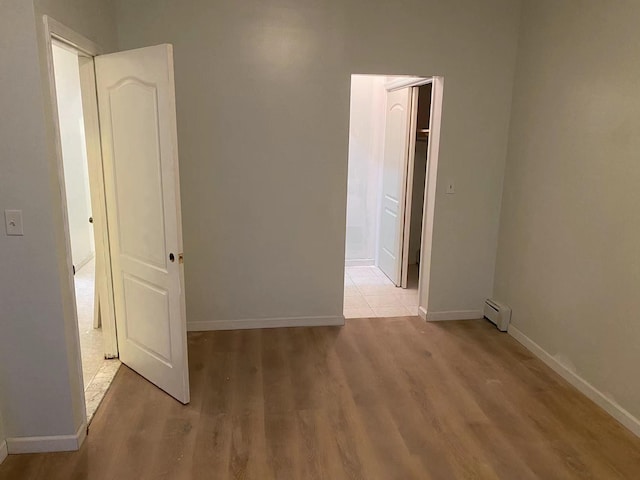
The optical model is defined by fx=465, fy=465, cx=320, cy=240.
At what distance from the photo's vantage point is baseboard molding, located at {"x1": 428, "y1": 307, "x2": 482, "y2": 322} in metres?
4.06

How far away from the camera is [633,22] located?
2.55m

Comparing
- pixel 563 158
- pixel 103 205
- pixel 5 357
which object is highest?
pixel 563 158

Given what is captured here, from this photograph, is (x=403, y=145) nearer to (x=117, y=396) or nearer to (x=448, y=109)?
(x=448, y=109)

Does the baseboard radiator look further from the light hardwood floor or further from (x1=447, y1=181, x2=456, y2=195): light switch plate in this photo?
(x1=447, y1=181, x2=456, y2=195): light switch plate

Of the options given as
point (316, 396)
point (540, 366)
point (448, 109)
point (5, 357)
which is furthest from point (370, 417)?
point (448, 109)

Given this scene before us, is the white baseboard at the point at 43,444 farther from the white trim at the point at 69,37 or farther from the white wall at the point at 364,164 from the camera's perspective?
the white wall at the point at 364,164

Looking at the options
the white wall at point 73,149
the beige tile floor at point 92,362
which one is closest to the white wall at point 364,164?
the beige tile floor at point 92,362

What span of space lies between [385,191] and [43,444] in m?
4.02

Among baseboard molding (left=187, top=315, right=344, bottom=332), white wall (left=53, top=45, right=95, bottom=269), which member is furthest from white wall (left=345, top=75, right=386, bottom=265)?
white wall (left=53, top=45, right=95, bottom=269)

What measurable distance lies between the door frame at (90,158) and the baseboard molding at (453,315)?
2528 mm

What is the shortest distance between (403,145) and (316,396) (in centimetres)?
279

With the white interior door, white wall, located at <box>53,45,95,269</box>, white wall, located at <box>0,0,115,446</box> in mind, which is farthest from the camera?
white wall, located at <box>53,45,95,269</box>

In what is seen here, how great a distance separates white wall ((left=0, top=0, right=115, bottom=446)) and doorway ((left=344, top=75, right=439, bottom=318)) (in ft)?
8.03

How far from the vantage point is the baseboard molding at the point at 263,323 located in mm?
3793
